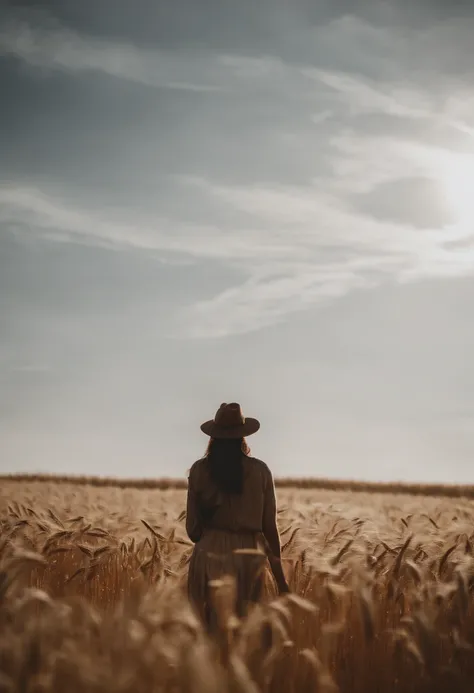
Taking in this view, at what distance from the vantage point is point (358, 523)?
22.5 feet

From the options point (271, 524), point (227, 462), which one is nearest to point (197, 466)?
point (227, 462)

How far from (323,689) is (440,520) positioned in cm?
755

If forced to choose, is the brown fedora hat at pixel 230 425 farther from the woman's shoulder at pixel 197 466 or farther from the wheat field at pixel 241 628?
the wheat field at pixel 241 628

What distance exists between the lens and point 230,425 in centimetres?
427

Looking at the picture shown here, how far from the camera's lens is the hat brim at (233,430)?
424 cm

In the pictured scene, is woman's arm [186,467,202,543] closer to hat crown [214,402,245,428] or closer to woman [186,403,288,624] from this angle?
woman [186,403,288,624]

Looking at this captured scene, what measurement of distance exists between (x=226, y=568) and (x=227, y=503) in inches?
15.9

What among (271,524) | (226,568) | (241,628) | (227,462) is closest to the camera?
(241,628)

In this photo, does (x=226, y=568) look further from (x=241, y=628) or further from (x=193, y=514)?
(x=241, y=628)

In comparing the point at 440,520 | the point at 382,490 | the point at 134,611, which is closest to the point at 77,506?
the point at 440,520

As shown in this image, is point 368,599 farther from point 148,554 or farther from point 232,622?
point 148,554

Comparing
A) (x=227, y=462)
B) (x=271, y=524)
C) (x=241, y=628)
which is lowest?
(x=241, y=628)

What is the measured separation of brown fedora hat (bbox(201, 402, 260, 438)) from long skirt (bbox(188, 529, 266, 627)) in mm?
651

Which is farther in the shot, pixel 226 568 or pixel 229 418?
pixel 229 418
